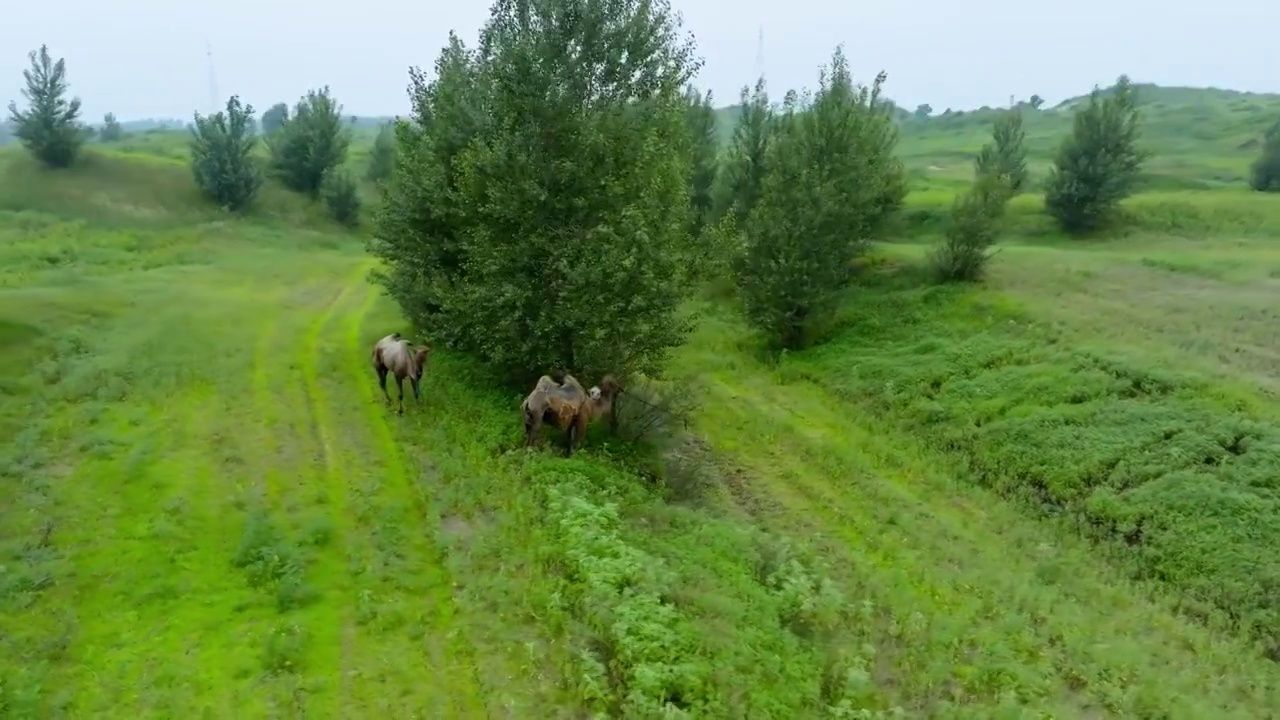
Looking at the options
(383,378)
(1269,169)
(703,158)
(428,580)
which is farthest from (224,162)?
(1269,169)

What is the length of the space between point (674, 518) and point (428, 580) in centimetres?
501

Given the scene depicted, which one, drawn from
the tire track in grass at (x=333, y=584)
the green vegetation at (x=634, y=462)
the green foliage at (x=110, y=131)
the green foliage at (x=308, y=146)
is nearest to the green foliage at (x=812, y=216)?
the green vegetation at (x=634, y=462)

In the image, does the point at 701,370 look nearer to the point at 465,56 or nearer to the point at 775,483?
the point at 775,483

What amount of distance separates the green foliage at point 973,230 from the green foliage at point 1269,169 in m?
30.2

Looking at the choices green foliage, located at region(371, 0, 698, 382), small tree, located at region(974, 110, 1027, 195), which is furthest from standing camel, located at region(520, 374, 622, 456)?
small tree, located at region(974, 110, 1027, 195)

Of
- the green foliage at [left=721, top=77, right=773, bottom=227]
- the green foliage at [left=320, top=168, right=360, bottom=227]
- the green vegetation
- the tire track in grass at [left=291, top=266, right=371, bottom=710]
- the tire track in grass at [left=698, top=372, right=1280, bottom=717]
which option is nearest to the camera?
the tire track in grass at [left=291, top=266, right=371, bottom=710]

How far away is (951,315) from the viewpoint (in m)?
32.2

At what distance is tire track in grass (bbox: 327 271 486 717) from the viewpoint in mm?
10258

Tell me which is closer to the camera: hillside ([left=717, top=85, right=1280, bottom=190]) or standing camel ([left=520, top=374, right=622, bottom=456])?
standing camel ([left=520, top=374, right=622, bottom=456])

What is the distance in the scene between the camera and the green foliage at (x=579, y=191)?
64.8ft

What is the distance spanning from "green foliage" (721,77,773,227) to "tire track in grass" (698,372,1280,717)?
932 inches

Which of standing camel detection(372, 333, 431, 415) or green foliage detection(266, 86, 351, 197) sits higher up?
green foliage detection(266, 86, 351, 197)

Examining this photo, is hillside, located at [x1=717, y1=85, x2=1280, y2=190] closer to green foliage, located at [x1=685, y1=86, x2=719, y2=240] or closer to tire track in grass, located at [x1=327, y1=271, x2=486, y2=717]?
green foliage, located at [x1=685, y1=86, x2=719, y2=240]

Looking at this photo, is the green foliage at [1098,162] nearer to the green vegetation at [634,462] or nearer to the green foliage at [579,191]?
the green vegetation at [634,462]
